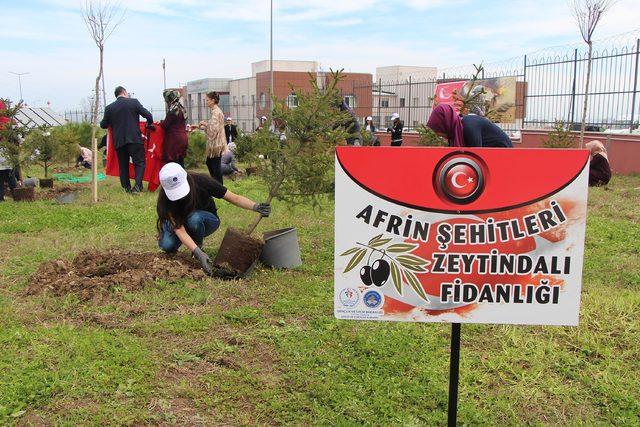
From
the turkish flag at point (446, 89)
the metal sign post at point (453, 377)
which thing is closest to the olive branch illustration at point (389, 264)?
the metal sign post at point (453, 377)

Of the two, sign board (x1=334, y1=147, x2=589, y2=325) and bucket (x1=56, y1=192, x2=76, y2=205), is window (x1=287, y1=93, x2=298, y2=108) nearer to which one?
sign board (x1=334, y1=147, x2=589, y2=325)

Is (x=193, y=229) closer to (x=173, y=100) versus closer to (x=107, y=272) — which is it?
(x=107, y=272)

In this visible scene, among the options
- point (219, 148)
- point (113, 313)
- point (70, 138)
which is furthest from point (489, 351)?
point (70, 138)

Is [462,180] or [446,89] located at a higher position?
[446,89]

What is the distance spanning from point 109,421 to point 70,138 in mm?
13892

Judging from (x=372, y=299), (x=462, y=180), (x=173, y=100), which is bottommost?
(x=372, y=299)

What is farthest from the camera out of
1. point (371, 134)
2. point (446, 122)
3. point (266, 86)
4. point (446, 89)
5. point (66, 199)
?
point (266, 86)

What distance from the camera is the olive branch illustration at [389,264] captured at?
2.30 m

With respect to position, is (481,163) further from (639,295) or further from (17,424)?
(639,295)

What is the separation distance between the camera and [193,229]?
533 cm

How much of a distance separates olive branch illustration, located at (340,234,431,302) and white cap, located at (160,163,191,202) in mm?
2843

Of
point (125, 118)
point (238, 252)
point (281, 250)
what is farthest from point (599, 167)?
point (125, 118)

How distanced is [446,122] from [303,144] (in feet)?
4.65

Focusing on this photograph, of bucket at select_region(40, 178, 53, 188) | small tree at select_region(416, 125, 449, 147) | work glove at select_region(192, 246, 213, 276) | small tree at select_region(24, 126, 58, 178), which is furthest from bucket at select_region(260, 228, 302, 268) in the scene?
bucket at select_region(40, 178, 53, 188)
